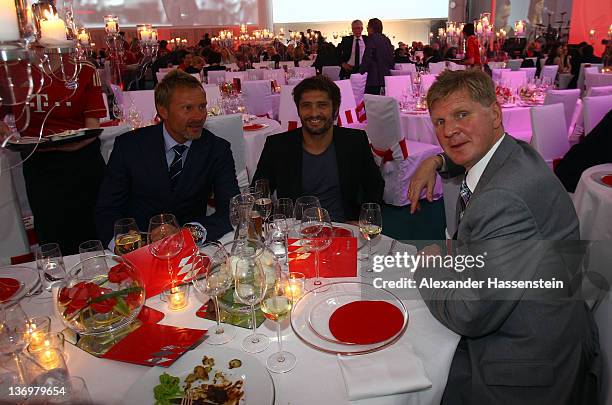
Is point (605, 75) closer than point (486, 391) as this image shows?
No

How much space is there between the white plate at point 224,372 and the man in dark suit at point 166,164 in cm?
120

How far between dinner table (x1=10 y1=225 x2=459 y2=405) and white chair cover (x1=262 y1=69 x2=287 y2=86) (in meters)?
7.81

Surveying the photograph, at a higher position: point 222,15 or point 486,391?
point 222,15

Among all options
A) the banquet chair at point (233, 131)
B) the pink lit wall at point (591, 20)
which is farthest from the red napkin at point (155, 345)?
the pink lit wall at point (591, 20)

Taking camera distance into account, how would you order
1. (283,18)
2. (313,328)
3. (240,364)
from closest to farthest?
(240,364)
(313,328)
(283,18)

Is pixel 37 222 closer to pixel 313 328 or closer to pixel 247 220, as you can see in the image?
pixel 247 220

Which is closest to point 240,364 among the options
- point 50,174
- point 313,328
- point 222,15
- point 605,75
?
point 313,328

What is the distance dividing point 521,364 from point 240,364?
811 millimetres

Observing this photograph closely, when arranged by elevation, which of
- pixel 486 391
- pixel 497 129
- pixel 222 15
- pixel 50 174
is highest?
pixel 222 15

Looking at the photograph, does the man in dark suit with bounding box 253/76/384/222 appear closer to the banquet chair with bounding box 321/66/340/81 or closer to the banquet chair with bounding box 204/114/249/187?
the banquet chair with bounding box 204/114/249/187

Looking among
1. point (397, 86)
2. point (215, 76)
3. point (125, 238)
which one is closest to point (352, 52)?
point (215, 76)

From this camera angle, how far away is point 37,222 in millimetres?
2971

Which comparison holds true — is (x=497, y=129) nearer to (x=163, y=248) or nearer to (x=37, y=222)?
(x=163, y=248)

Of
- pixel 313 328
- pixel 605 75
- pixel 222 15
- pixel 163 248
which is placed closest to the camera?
pixel 313 328
